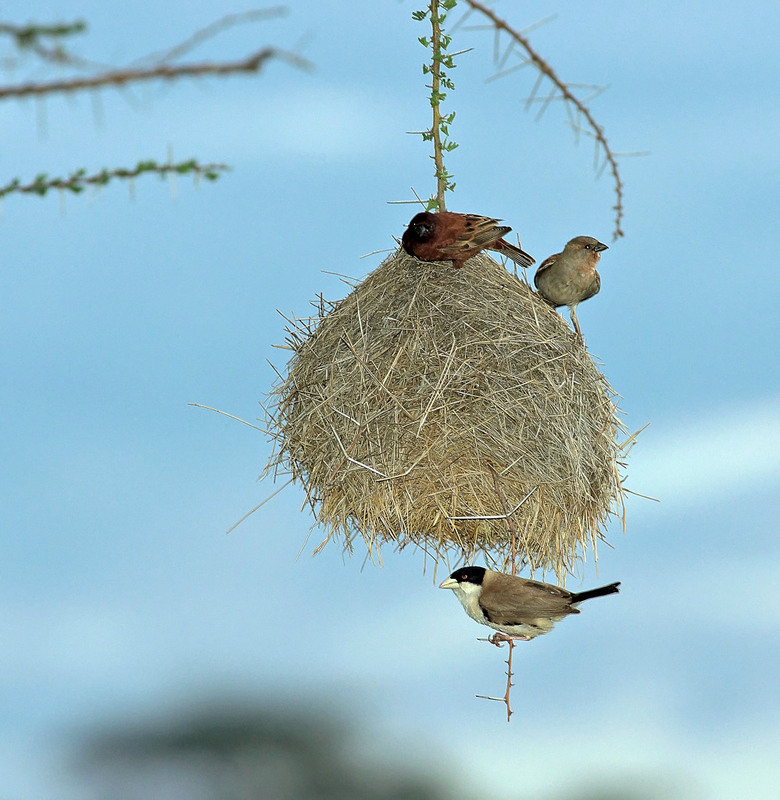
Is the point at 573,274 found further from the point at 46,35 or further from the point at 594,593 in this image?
the point at 46,35

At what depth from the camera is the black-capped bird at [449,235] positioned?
540 cm

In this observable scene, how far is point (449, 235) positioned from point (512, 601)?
195 centimetres

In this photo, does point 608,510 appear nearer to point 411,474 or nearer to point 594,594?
point 594,594

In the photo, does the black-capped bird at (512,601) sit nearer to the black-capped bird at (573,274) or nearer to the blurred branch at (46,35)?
the black-capped bird at (573,274)

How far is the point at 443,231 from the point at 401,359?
736 mm

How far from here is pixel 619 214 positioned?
469 centimetres

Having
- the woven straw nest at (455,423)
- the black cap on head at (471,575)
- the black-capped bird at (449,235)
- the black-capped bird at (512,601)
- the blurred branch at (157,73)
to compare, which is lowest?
the blurred branch at (157,73)

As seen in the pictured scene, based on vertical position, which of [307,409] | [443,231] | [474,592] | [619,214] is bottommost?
[474,592]

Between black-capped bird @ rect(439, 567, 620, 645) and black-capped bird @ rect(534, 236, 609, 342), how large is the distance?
145cm

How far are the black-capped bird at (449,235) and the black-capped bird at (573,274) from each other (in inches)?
16.0

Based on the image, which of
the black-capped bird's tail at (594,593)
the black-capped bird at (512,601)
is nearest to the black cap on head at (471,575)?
the black-capped bird at (512,601)

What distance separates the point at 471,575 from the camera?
17.1 ft

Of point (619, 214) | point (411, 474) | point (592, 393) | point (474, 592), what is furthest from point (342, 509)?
point (619, 214)

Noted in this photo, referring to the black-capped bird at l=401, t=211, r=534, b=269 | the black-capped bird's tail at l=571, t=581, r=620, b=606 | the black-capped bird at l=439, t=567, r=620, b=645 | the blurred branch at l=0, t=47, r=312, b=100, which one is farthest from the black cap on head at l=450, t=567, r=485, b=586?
the blurred branch at l=0, t=47, r=312, b=100
